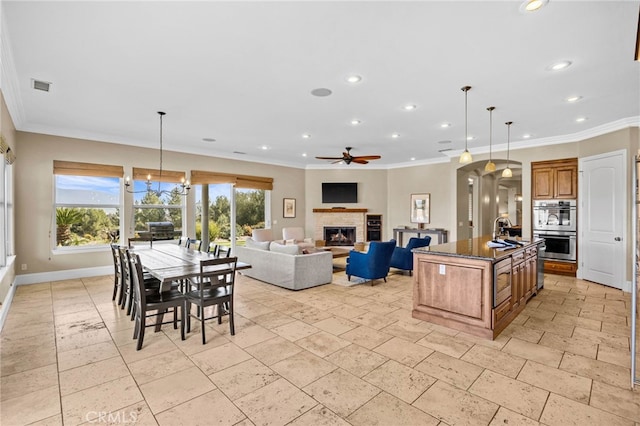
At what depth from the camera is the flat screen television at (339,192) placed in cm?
1013

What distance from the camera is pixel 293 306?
182 inches

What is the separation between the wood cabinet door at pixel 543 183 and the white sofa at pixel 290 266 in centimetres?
490

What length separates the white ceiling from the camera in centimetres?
252

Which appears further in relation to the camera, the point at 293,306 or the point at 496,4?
the point at 293,306

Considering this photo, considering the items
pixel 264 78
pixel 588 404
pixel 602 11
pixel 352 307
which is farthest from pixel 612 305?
pixel 264 78

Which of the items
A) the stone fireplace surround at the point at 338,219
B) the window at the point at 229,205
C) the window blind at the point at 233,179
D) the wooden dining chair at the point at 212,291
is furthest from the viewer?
the stone fireplace surround at the point at 338,219

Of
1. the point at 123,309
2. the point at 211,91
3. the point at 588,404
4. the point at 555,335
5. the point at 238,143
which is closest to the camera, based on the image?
the point at 588,404

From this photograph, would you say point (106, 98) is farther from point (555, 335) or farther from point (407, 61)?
point (555, 335)

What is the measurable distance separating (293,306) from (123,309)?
95.9 inches

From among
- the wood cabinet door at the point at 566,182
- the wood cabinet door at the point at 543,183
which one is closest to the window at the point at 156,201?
the wood cabinet door at the point at 543,183

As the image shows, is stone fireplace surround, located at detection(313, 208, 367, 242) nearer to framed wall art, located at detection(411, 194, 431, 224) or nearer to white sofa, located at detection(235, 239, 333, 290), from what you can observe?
framed wall art, located at detection(411, 194, 431, 224)

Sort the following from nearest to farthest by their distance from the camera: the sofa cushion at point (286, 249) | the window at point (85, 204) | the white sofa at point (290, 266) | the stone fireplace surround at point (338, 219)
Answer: the white sofa at point (290, 266), the sofa cushion at point (286, 249), the window at point (85, 204), the stone fireplace surround at point (338, 219)

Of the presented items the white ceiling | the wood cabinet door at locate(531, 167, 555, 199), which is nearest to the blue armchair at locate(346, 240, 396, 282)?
the white ceiling

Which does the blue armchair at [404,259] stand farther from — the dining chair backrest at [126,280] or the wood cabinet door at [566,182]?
the dining chair backrest at [126,280]
